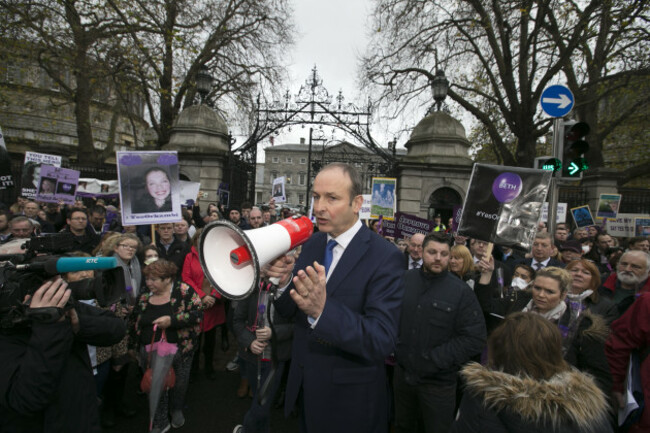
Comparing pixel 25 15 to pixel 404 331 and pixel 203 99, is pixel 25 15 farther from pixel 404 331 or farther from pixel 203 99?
pixel 404 331

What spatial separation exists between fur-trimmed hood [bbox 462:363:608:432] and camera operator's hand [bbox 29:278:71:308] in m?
1.87

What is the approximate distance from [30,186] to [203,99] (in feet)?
18.2

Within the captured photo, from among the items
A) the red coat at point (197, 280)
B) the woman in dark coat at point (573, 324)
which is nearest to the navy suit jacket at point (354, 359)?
the woman in dark coat at point (573, 324)

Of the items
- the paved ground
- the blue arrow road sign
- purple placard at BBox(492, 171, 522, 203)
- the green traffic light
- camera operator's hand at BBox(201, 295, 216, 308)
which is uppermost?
the blue arrow road sign

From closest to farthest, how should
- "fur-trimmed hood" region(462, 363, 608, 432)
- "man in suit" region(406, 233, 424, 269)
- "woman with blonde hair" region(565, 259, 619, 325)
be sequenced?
"fur-trimmed hood" region(462, 363, 608, 432) < "woman with blonde hair" region(565, 259, 619, 325) < "man in suit" region(406, 233, 424, 269)

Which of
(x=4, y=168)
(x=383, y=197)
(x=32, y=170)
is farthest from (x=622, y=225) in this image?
(x=32, y=170)

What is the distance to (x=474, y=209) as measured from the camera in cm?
403

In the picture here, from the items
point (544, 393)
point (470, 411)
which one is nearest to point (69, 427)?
point (470, 411)

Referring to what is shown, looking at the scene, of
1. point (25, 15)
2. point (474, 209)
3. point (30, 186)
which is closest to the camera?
point (474, 209)

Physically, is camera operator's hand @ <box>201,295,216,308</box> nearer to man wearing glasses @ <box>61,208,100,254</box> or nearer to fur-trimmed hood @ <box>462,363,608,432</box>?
man wearing glasses @ <box>61,208,100,254</box>

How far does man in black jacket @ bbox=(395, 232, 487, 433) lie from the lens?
9.74 ft

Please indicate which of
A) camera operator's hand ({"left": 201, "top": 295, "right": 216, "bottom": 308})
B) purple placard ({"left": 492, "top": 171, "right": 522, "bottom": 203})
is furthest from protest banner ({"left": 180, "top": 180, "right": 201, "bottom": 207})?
purple placard ({"left": 492, "top": 171, "right": 522, "bottom": 203})

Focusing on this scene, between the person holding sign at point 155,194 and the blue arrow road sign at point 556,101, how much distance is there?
5.61 metres

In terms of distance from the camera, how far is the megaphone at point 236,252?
5.46 ft
